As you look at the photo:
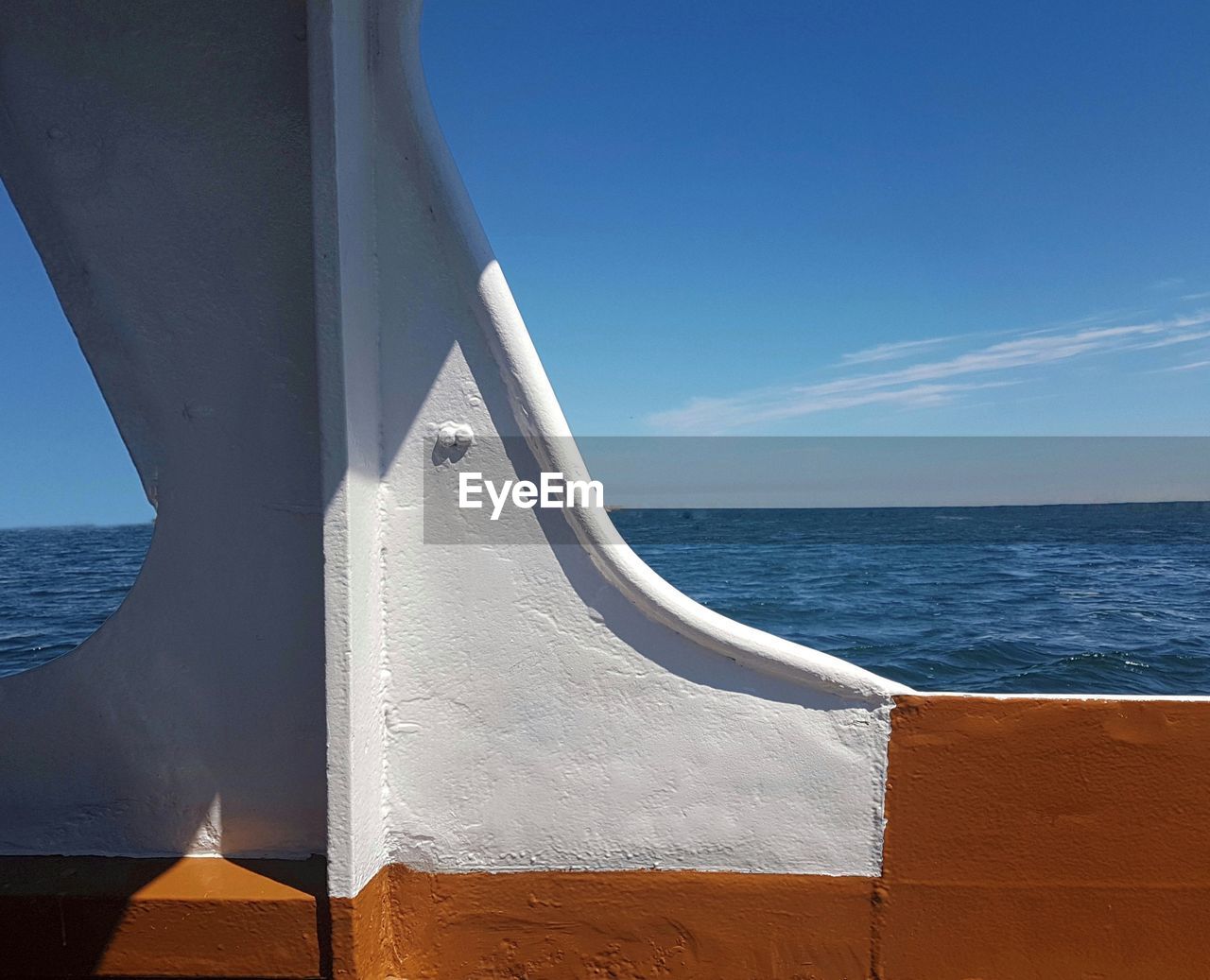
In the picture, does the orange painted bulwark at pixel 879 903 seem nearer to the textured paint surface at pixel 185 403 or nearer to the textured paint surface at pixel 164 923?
the textured paint surface at pixel 164 923

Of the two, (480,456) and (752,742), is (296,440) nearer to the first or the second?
(480,456)

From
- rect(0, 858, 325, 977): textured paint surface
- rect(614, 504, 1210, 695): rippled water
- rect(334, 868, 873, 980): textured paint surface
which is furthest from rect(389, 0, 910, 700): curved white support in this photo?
rect(614, 504, 1210, 695): rippled water

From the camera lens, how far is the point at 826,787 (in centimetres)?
192

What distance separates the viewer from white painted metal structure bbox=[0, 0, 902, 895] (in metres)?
1.89

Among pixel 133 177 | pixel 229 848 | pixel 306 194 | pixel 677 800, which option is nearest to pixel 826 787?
pixel 677 800

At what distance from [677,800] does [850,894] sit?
0.45m

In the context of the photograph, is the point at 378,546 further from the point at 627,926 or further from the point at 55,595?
the point at 55,595

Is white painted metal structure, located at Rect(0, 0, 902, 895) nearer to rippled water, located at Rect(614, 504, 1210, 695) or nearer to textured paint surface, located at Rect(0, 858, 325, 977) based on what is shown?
textured paint surface, located at Rect(0, 858, 325, 977)

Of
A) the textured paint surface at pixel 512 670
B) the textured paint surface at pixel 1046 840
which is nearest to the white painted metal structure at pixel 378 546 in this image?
the textured paint surface at pixel 512 670

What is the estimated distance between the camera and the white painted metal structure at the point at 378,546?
1890 mm

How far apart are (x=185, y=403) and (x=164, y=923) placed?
47.4 inches

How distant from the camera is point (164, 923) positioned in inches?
74.6

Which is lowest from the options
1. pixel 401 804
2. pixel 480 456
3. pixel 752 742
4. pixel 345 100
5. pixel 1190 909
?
pixel 1190 909

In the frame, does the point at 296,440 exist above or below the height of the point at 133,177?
below
